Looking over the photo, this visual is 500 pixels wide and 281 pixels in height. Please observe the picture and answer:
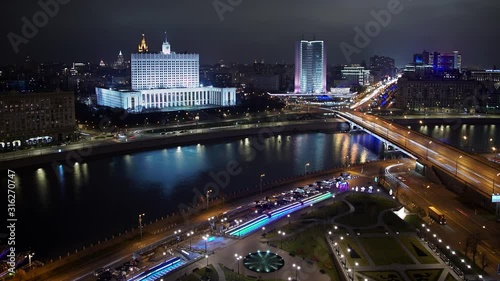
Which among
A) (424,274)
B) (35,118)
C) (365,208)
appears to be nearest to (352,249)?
(424,274)

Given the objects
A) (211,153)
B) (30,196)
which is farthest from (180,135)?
(30,196)

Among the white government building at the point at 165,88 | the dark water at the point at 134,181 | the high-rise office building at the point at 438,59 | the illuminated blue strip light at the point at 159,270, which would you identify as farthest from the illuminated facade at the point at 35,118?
the high-rise office building at the point at 438,59

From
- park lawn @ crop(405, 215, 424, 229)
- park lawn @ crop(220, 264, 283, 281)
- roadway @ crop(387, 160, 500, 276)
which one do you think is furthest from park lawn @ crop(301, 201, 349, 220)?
park lawn @ crop(220, 264, 283, 281)

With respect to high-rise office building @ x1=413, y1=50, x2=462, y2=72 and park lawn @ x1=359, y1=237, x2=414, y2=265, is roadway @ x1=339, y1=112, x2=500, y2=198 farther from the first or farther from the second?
high-rise office building @ x1=413, y1=50, x2=462, y2=72

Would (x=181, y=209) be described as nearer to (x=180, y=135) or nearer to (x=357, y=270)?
(x=357, y=270)

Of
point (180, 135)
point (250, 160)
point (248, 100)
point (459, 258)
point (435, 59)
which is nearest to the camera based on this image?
point (459, 258)

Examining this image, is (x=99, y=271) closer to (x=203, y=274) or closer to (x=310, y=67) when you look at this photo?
(x=203, y=274)
